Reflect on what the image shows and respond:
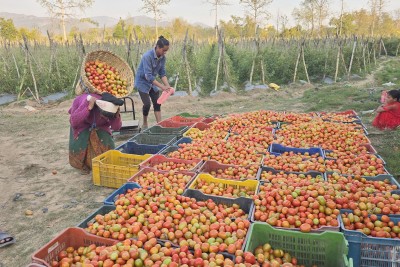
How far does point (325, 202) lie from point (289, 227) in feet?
1.46

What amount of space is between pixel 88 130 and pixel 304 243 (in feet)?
11.5

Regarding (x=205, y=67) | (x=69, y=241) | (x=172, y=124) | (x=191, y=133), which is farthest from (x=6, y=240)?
(x=205, y=67)

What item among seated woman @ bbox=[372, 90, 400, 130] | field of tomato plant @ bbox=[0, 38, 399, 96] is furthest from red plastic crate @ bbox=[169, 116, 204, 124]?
field of tomato plant @ bbox=[0, 38, 399, 96]

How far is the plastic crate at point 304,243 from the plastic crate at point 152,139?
3.03 meters

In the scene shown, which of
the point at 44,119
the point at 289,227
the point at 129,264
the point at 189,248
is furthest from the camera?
the point at 44,119

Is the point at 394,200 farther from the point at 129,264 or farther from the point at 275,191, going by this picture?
the point at 129,264

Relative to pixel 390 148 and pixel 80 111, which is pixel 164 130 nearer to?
pixel 80 111

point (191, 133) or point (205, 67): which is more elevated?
point (205, 67)

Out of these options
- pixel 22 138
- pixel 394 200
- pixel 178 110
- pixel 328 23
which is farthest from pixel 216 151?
pixel 328 23

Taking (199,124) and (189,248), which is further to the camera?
(199,124)

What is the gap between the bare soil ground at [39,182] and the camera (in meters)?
3.49

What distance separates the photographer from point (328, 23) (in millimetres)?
35062

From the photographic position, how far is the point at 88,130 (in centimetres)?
475

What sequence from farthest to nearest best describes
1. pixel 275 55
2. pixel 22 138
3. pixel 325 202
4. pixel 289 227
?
pixel 275 55, pixel 22 138, pixel 325 202, pixel 289 227
